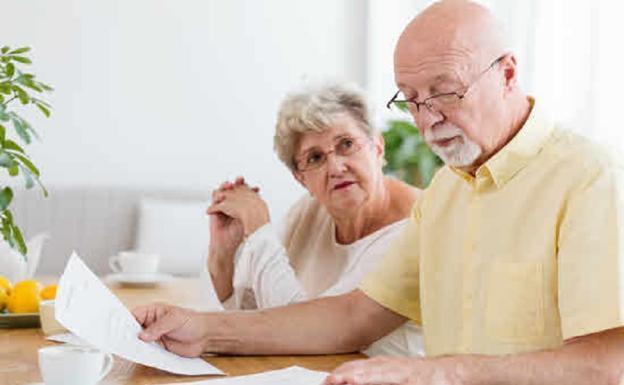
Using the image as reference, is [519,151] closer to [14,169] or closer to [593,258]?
[593,258]

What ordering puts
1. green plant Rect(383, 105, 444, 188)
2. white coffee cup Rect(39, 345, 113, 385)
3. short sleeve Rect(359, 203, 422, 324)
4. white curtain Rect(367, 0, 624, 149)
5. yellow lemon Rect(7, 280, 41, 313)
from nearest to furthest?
1. white coffee cup Rect(39, 345, 113, 385)
2. short sleeve Rect(359, 203, 422, 324)
3. yellow lemon Rect(7, 280, 41, 313)
4. white curtain Rect(367, 0, 624, 149)
5. green plant Rect(383, 105, 444, 188)

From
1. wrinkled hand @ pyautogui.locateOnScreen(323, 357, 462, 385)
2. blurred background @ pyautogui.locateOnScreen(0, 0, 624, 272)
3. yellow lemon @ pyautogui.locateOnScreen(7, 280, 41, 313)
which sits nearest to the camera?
wrinkled hand @ pyautogui.locateOnScreen(323, 357, 462, 385)

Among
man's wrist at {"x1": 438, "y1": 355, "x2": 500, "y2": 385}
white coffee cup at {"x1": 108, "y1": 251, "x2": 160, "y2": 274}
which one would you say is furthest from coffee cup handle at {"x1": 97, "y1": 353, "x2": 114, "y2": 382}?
white coffee cup at {"x1": 108, "y1": 251, "x2": 160, "y2": 274}

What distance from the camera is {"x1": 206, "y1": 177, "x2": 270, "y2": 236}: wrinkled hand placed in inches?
87.4

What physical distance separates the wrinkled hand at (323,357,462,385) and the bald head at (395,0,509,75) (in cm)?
45

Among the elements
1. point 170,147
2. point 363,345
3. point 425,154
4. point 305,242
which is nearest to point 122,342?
point 363,345

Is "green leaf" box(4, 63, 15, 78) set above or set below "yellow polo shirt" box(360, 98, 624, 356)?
above

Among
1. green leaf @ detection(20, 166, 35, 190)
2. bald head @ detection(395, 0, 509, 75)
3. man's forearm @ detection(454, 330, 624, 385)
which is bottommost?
man's forearm @ detection(454, 330, 624, 385)

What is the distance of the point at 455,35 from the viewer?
4.72 feet

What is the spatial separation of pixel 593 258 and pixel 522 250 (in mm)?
149

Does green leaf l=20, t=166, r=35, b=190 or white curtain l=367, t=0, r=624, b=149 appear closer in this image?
green leaf l=20, t=166, r=35, b=190

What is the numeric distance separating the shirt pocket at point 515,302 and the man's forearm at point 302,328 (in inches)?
11.3

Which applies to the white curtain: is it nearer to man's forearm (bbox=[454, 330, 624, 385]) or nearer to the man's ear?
the man's ear

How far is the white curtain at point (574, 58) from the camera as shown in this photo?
316cm
